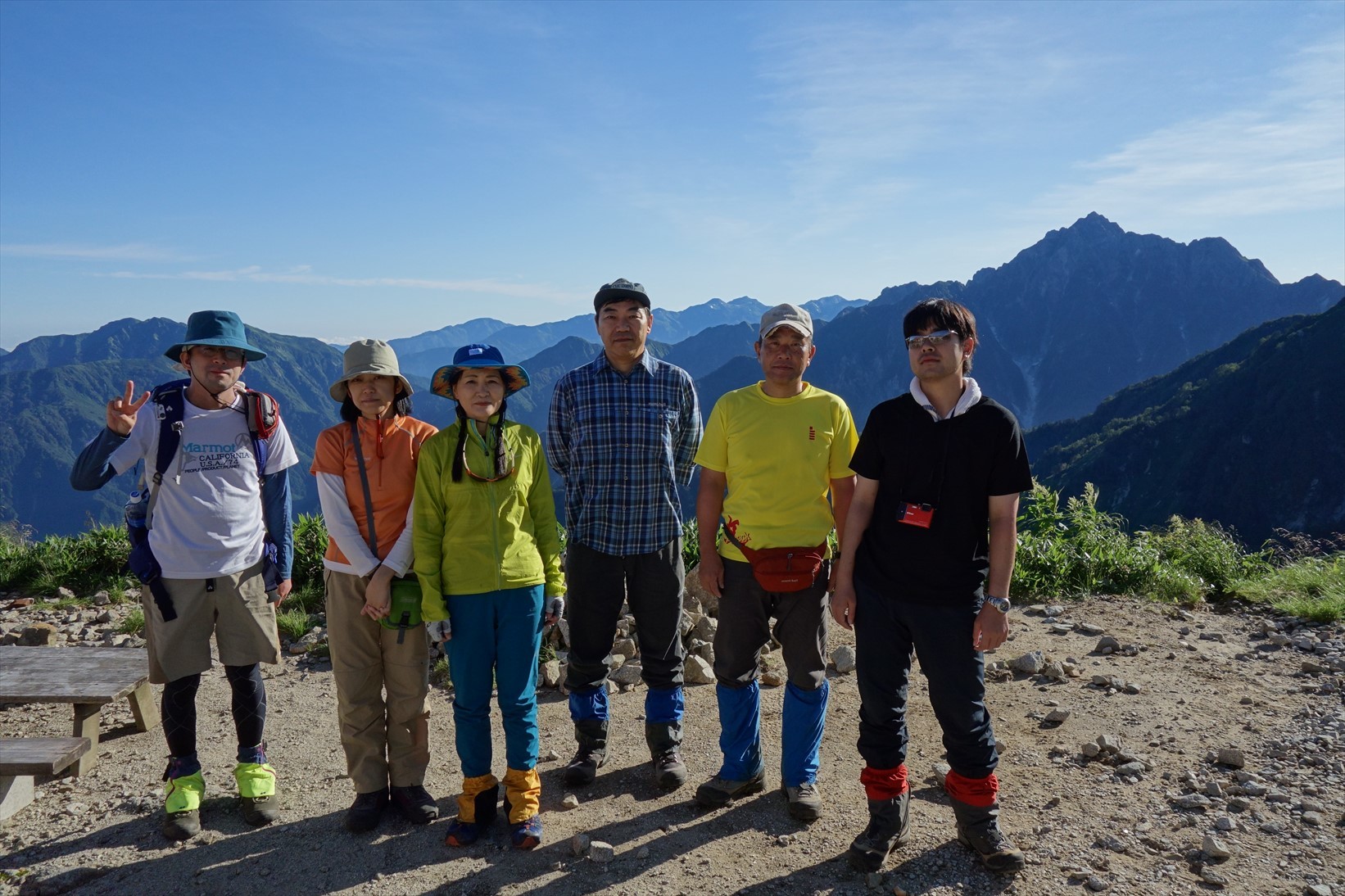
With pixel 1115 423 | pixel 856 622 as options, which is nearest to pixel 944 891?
pixel 856 622

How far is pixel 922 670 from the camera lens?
3264 mm

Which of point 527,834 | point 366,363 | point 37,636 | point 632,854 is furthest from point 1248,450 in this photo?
point 37,636

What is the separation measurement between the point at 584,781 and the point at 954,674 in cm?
210

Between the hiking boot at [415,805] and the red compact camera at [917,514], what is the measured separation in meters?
2.67

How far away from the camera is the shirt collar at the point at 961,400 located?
3.26 m

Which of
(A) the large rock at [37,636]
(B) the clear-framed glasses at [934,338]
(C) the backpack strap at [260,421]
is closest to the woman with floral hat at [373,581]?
(C) the backpack strap at [260,421]

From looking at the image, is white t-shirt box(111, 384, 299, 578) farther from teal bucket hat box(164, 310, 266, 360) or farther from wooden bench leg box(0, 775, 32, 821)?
wooden bench leg box(0, 775, 32, 821)

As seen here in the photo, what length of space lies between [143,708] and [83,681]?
501mm

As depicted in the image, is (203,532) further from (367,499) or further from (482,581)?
(482,581)

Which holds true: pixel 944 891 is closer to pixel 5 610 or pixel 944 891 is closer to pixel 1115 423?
pixel 5 610

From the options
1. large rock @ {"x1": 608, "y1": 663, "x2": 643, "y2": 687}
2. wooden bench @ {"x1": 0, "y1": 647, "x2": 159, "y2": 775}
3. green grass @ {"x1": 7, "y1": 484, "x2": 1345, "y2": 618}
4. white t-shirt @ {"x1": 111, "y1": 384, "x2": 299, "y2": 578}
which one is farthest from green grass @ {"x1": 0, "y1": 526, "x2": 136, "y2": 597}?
large rock @ {"x1": 608, "y1": 663, "x2": 643, "y2": 687}

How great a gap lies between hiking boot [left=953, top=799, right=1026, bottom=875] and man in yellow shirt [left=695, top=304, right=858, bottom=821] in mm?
719

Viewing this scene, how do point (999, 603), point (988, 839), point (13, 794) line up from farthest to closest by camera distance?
point (13, 794) → point (988, 839) → point (999, 603)

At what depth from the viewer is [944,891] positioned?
323 centimetres
